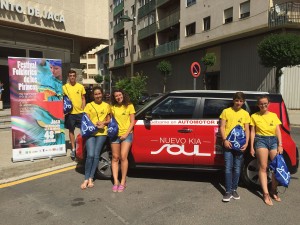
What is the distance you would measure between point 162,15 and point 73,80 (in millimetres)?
33000

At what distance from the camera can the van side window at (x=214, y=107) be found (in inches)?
209

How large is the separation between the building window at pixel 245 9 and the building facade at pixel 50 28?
12.4 metres

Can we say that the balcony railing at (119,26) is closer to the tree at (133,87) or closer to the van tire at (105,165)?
the tree at (133,87)

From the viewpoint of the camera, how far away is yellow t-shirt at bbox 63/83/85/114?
270 inches

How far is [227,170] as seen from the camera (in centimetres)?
477

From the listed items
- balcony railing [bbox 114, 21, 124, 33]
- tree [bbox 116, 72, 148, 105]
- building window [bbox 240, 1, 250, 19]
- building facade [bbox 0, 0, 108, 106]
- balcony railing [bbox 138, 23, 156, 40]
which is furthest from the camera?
balcony railing [bbox 114, 21, 124, 33]

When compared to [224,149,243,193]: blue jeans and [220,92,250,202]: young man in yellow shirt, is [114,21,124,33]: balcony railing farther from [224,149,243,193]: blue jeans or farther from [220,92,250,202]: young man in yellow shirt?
[224,149,243,193]: blue jeans

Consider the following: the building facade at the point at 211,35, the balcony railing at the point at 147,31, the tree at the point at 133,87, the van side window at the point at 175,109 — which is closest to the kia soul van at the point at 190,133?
the van side window at the point at 175,109

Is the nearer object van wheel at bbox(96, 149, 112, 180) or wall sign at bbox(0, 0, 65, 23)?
van wheel at bbox(96, 149, 112, 180)

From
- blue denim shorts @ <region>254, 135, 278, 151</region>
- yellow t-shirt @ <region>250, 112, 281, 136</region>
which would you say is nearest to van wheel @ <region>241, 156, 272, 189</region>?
blue denim shorts @ <region>254, 135, 278, 151</region>

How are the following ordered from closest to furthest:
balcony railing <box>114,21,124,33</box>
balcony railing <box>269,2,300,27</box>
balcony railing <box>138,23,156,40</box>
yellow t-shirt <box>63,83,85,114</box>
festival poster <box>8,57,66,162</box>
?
festival poster <box>8,57,66,162</box>
yellow t-shirt <box>63,83,85,114</box>
balcony railing <box>269,2,300,27</box>
balcony railing <box>138,23,156,40</box>
balcony railing <box>114,21,124,33</box>

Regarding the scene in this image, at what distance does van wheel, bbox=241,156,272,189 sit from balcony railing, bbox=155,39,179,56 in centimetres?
2872

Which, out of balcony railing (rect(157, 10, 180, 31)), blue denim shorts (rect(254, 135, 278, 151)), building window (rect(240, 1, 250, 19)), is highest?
balcony railing (rect(157, 10, 180, 31))

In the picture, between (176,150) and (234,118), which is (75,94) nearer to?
(176,150)
